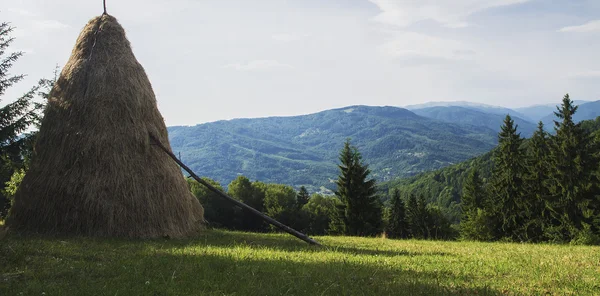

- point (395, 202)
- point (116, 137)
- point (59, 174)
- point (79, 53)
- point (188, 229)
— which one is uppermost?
point (79, 53)

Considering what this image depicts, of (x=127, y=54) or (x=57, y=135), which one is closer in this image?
(x=57, y=135)

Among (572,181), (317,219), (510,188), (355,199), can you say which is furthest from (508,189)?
(317,219)

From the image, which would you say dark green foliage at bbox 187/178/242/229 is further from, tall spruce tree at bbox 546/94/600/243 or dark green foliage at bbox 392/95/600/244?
tall spruce tree at bbox 546/94/600/243

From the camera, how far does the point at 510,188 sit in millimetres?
50312

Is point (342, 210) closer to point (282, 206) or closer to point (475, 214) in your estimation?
point (475, 214)

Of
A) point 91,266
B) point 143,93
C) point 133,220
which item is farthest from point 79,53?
point 91,266

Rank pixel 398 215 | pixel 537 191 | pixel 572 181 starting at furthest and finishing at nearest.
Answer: pixel 398 215, pixel 537 191, pixel 572 181

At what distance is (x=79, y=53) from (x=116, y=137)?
471cm

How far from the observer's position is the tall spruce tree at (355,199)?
5350 cm

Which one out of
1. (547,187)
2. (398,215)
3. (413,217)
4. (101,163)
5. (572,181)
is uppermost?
(101,163)

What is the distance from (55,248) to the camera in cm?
1036

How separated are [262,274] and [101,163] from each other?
31.0ft

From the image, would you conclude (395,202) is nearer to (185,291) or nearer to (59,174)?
(59,174)

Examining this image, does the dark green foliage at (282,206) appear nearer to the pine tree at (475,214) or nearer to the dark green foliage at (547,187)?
the pine tree at (475,214)
